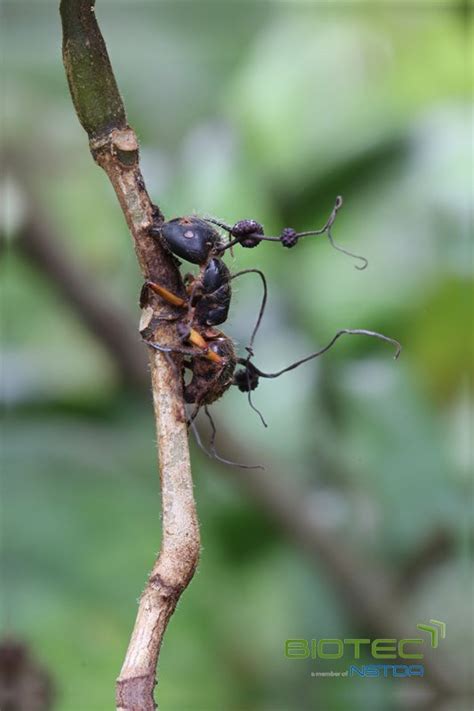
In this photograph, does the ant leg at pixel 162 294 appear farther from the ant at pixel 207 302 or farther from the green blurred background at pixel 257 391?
the green blurred background at pixel 257 391

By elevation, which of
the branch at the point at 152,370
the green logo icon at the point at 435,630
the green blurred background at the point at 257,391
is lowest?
the branch at the point at 152,370

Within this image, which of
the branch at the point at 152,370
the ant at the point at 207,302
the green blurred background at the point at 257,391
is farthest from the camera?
the green blurred background at the point at 257,391

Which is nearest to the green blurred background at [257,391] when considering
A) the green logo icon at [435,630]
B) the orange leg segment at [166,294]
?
the green logo icon at [435,630]

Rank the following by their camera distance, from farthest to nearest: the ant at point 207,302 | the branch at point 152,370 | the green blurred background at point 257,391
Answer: the green blurred background at point 257,391 < the ant at point 207,302 < the branch at point 152,370

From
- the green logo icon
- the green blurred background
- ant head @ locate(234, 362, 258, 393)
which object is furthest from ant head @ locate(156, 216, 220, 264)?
the green logo icon

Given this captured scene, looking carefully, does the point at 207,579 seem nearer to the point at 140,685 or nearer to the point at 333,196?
the point at 333,196

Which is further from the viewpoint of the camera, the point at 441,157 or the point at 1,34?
the point at 441,157

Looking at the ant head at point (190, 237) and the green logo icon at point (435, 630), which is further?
the green logo icon at point (435, 630)

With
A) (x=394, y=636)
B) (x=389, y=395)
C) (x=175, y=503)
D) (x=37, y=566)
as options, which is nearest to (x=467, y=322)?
(x=389, y=395)
